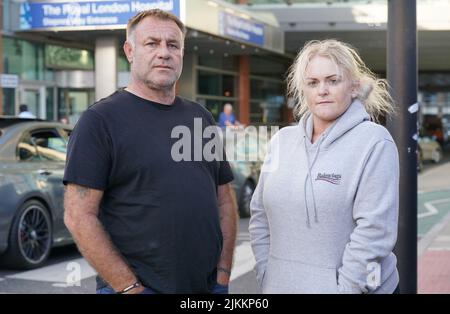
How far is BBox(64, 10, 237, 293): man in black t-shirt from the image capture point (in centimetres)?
267

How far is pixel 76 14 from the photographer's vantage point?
1616 centimetres

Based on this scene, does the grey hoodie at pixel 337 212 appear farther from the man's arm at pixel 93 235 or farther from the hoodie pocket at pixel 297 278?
the man's arm at pixel 93 235

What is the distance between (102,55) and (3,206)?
10.2 m

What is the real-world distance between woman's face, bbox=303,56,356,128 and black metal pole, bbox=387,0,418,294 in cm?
173

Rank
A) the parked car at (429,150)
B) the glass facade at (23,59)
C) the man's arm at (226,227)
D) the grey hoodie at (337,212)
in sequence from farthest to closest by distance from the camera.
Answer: the parked car at (429,150) < the glass facade at (23,59) < the man's arm at (226,227) < the grey hoodie at (337,212)

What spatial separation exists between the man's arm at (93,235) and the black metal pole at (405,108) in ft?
7.81

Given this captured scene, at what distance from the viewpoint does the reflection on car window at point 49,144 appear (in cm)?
850

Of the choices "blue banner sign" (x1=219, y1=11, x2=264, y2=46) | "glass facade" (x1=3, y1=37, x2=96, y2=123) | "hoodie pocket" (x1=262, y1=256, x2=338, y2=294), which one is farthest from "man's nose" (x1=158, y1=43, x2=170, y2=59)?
"blue banner sign" (x1=219, y1=11, x2=264, y2=46)

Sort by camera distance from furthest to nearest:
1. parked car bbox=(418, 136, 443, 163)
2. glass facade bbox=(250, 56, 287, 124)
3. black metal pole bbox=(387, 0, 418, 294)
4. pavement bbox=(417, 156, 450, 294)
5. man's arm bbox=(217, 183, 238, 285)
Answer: glass facade bbox=(250, 56, 287, 124), parked car bbox=(418, 136, 443, 163), pavement bbox=(417, 156, 450, 294), black metal pole bbox=(387, 0, 418, 294), man's arm bbox=(217, 183, 238, 285)

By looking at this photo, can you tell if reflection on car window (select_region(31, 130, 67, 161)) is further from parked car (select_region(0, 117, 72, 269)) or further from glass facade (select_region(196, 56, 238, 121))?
glass facade (select_region(196, 56, 238, 121))

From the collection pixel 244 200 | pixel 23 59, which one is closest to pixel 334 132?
pixel 244 200

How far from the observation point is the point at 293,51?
30219mm

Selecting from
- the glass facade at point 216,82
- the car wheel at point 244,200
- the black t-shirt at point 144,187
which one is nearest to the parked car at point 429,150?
the glass facade at point 216,82
